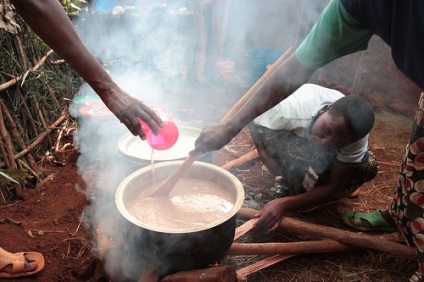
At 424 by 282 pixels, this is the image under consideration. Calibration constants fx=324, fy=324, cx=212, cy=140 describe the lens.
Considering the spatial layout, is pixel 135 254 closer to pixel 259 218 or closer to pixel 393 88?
pixel 259 218

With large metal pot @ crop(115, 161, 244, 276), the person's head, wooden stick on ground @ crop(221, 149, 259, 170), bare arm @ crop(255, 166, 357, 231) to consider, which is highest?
the person's head

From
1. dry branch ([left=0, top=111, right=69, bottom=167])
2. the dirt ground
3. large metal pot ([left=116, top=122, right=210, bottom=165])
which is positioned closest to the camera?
the dirt ground

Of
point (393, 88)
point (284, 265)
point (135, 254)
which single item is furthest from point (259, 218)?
point (393, 88)

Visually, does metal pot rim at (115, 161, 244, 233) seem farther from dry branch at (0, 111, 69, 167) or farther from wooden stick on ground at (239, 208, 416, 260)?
dry branch at (0, 111, 69, 167)

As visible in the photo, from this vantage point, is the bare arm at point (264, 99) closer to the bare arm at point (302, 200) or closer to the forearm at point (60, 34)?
the forearm at point (60, 34)

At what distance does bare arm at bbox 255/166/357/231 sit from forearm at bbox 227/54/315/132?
89 cm

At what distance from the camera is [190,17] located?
672 centimetres

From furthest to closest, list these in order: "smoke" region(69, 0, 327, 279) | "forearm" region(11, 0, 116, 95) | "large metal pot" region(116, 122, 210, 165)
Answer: "smoke" region(69, 0, 327, 279) → "large metal pot" region(116, 122, 210, 165) → "forearm" region(11, 0, 116, 95)

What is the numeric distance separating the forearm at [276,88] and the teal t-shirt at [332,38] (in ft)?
0.22

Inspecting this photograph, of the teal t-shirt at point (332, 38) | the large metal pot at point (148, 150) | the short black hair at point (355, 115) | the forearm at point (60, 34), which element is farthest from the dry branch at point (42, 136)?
the short black hair at point (355, 115)

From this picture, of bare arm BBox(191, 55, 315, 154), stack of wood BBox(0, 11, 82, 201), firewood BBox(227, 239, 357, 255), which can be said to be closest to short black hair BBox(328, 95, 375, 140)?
bare arm BBox(191, 55, 315, 154)

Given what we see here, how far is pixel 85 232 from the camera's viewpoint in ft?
9.18

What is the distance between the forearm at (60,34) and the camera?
153 centimetres

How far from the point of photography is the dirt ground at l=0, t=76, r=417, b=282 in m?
2.51
